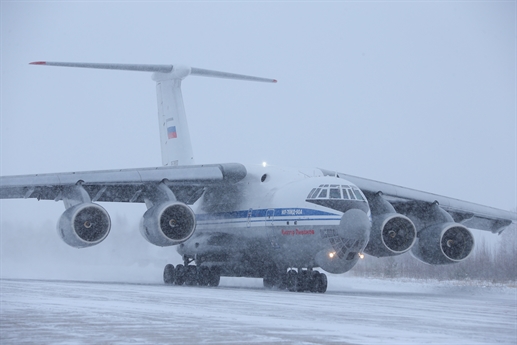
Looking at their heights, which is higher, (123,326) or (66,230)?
(66,230)

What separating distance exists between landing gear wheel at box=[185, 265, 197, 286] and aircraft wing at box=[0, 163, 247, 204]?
6.80ft

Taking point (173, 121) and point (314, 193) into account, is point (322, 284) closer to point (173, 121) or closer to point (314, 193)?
point (314, 193)

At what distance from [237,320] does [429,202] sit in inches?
420

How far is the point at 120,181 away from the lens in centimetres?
1600

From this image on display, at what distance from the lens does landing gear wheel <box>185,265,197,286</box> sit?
1842 centimetres

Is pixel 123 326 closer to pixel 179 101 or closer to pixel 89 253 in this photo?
pixel 179 101

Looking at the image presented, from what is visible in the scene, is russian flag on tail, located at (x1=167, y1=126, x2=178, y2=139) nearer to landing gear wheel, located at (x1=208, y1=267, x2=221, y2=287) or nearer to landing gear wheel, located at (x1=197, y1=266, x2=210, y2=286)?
landing gear wheel, located at (x1=197, y1=266, x2=210, y2=286)

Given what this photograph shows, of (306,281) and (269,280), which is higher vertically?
(269,280)

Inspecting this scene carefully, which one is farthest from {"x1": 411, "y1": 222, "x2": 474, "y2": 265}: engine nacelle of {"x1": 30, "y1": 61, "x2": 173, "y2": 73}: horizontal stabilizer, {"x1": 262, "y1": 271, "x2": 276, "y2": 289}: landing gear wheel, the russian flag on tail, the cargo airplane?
{"x1": 30, "y1": 61, "x2": 173, "y2": 73}: horizontal stabilizer

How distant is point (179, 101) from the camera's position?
20.4 meters

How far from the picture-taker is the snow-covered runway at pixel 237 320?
6.55 m

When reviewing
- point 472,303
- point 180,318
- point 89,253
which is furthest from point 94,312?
point 89,253

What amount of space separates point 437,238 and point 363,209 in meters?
2.85

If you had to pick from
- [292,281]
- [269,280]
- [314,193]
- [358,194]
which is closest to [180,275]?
[269,280]
